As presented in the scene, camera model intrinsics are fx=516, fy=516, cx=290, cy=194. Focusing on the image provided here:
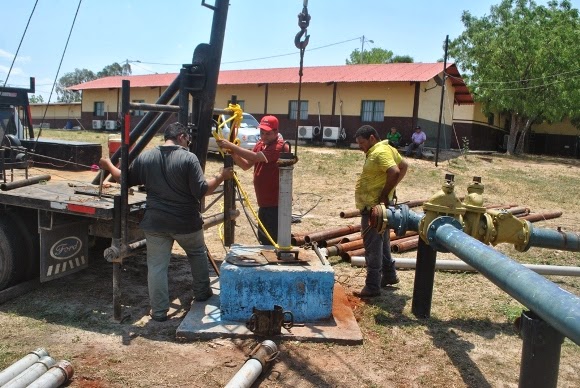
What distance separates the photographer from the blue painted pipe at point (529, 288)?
192cm

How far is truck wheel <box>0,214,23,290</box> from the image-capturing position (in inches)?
195

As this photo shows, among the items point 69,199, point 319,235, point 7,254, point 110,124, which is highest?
point 110,124

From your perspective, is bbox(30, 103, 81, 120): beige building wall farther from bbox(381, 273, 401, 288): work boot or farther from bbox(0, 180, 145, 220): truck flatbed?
bbox(381, 273, 401, 288): work boot

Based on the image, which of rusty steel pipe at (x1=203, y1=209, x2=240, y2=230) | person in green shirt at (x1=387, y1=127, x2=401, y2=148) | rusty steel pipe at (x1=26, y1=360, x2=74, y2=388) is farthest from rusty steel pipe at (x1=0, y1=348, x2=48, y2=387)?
person in green shirt at (x1=387, y1=127, x2=401, y2=148)

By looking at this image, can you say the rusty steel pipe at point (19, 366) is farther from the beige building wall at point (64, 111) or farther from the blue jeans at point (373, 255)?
the beige building wall at point (64, 111)

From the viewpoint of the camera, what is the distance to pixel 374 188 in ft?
17.7

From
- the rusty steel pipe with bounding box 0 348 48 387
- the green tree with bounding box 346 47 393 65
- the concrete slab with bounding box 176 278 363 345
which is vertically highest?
the green tree with bounding box 346 47 393 65

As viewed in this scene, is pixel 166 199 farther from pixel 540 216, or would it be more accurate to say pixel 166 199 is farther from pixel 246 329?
pixel 540 216

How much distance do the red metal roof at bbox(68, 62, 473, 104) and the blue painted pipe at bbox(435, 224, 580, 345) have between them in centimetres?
2077

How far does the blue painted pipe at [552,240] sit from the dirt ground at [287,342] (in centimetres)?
94

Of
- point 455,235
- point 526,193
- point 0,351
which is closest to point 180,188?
point 0,351

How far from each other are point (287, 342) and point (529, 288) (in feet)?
8.07

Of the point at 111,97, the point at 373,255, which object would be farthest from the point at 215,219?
the point at 111,97

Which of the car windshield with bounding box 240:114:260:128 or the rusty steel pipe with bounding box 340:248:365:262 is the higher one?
the car windshield with bounding box 240:114:260:128
